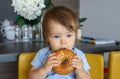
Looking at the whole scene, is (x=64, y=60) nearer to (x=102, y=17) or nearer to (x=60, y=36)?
(x=60, y=36)

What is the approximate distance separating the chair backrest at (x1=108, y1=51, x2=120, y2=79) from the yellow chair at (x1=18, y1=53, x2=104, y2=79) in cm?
5

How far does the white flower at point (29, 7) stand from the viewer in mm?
1688

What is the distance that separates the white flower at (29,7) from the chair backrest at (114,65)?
0.58 m

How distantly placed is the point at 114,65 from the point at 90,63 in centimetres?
13

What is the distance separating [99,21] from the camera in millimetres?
3244

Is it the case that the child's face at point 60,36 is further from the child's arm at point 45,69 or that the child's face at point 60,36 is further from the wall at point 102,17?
the wall at point 102,17

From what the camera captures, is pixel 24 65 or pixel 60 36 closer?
pixel 60 36


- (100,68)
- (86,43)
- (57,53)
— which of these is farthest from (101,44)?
(57,53)

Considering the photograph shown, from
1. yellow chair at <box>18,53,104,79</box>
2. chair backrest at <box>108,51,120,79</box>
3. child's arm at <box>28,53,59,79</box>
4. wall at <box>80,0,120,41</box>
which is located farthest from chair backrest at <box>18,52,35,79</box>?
wall at <box>80,0,120,41</box>

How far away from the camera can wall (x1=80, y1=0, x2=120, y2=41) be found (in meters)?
2.99

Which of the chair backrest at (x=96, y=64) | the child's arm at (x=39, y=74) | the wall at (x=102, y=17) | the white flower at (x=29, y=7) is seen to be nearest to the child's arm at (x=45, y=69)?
the child's arm at (x=39, y=74)

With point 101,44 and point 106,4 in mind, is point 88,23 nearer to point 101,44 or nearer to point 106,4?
point 106,4

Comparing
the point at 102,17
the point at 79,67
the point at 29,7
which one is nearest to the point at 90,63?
the point at 79,67

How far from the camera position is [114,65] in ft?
4.65
